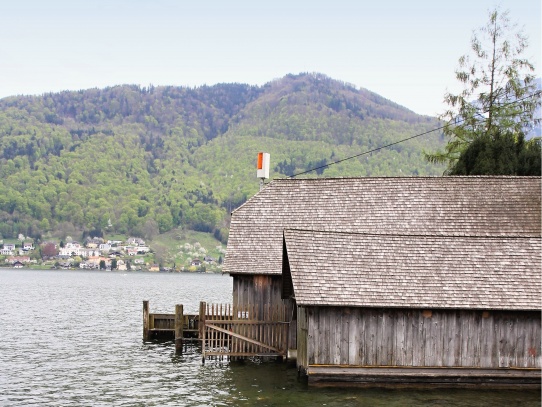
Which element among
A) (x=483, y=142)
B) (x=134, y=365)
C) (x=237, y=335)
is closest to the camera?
(x=237, y=335)

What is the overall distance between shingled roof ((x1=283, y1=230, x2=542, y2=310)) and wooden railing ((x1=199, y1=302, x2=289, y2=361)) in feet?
12.4

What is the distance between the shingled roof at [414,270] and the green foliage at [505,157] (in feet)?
50.6

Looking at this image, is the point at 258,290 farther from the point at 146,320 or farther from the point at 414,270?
the point at 146,320

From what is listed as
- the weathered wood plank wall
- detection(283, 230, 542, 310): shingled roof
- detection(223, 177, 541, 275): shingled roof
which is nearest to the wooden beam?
detection(223, 177, 541, 275): shingled roof

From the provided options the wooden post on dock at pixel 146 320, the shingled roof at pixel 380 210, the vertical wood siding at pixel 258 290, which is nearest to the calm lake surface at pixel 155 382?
the wooden post on dock at pixel 146 320

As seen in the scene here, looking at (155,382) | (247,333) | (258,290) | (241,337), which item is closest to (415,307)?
(241,337)

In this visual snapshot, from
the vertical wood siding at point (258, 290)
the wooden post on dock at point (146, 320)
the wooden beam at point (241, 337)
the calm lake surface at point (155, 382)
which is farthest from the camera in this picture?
the wooden post on dock at point (146, 320)

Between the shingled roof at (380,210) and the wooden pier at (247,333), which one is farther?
the shingled roof at (380,210)

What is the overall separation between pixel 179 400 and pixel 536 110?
3726 centimetres

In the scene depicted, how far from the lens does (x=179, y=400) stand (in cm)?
2561

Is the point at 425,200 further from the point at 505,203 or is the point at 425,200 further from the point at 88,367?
the point at 88,367

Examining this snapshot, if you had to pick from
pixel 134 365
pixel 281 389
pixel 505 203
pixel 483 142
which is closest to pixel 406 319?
pixel 281 389

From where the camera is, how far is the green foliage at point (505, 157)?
4275 cm

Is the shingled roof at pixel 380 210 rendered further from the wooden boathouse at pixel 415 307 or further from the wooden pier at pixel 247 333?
the wooden boathouse at pixel 415 307
